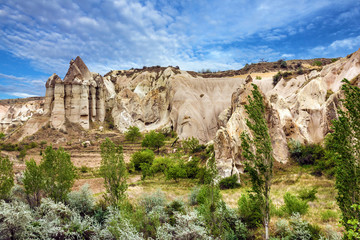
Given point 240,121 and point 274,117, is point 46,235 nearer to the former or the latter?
point 240,121

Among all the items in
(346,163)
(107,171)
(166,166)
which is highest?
(346,163)

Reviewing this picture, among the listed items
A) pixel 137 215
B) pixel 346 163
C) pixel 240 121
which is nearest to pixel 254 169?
pixel 346 163

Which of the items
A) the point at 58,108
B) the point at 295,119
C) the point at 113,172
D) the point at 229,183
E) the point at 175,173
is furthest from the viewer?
the point at 58,108

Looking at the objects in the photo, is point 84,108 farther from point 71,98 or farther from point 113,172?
point 113,172

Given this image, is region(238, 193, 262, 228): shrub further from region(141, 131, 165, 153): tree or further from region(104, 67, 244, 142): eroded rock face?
region(104, 67, 244, 142): eroded rock face

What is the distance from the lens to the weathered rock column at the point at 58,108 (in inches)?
1961

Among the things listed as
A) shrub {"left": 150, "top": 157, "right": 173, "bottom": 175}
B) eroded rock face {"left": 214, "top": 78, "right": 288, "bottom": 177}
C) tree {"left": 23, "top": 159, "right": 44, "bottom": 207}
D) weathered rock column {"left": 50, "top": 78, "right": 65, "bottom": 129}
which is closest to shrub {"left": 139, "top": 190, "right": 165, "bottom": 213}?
tree {"left": 23, "top": 159, "right": 44, "bottom": 207}

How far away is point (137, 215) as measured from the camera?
394 inches

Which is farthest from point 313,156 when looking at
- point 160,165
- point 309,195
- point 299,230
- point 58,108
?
point 58,108

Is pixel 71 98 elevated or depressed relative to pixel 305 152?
elevated

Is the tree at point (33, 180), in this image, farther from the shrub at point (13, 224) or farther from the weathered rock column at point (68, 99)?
the weathered rock column at point (68, 99)

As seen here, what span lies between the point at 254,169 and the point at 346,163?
328 centimetres

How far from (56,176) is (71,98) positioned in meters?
44.7

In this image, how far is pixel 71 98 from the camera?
5334 cm
